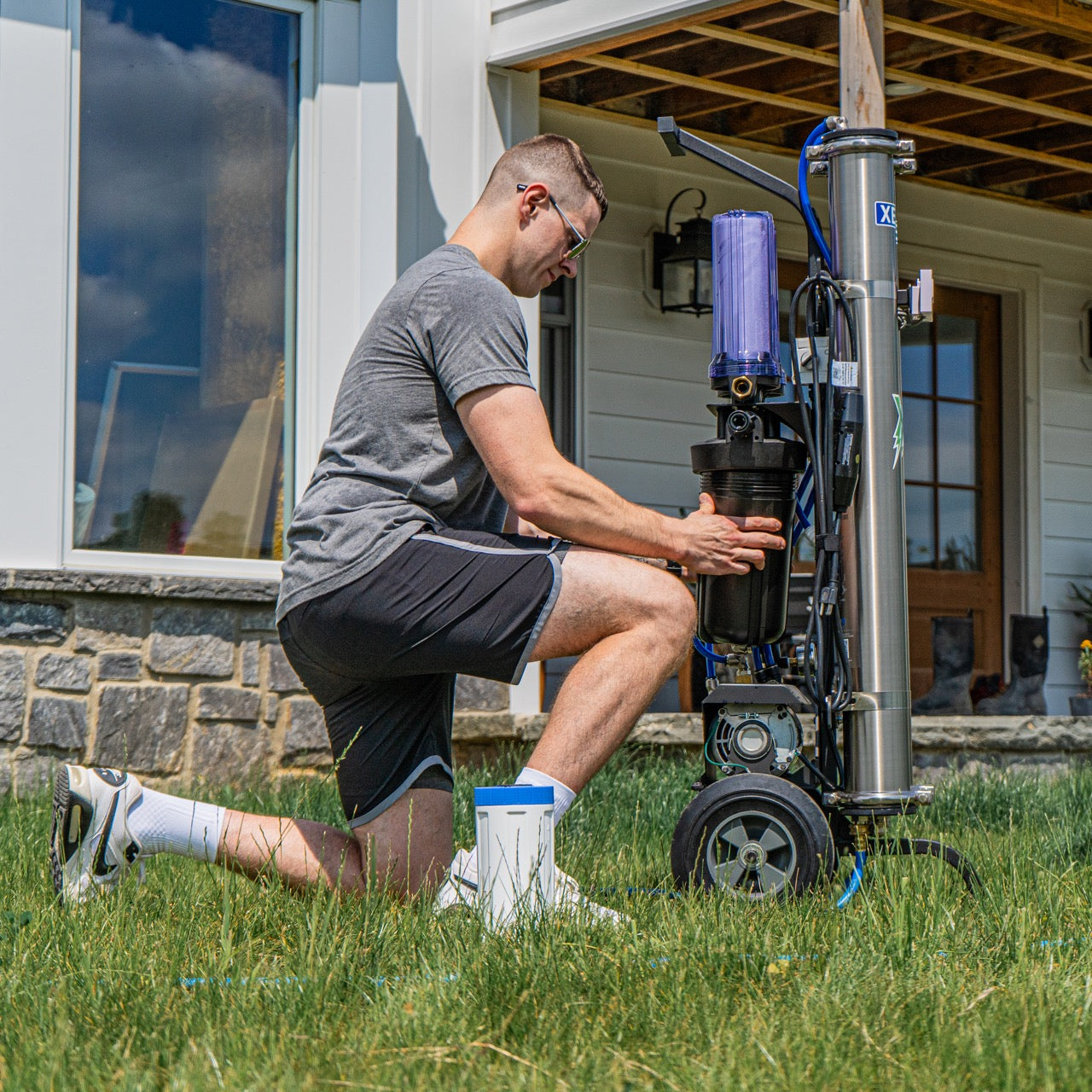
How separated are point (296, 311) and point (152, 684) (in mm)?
1325

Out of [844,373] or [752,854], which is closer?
[752,854]

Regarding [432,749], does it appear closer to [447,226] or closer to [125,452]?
[125,452]

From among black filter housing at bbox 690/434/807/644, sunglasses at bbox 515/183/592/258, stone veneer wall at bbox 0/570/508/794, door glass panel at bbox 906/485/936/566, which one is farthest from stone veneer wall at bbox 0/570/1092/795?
door glass panel at bbox 906/485/936/566

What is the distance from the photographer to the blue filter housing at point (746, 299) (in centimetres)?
273

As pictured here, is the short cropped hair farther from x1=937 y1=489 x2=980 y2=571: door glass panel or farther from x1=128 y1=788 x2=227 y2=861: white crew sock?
x1=937 y1=489 x2=980 y2=571: door glass panel

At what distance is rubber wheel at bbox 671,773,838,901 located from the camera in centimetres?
262

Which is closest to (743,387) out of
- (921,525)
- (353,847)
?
(353,847)

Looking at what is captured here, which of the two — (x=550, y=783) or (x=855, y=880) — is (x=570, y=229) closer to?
(x=550, y=783)

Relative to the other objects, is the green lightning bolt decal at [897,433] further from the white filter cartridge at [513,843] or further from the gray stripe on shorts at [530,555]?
the white filter cartridge at [513,843]

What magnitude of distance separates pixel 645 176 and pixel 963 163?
65.5 inches

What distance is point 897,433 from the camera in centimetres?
297

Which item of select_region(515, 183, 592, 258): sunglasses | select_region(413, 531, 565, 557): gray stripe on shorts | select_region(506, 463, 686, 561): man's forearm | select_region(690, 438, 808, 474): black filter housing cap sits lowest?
A: select_region(413, 531, 565, 557): gray stripe on shorts

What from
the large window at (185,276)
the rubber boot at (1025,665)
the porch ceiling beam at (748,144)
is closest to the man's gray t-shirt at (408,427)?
the large window at (185,276)

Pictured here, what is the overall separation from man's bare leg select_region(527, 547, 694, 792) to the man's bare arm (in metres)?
0.06
